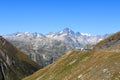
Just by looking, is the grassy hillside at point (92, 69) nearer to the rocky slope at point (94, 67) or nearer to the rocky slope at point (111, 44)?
the rocky slope at point (94, 67)

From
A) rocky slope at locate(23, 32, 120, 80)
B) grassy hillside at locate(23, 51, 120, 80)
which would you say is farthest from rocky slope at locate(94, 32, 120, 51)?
grassy hillside at locate(23, 51, 120, 80)

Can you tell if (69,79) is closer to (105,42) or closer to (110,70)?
(110,70)

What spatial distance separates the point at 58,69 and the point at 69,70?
26.8 feet

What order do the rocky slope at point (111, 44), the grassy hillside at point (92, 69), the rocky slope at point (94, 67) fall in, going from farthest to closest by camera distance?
1. the rocky slope at point (111, 44)
2. the rocky slope at point (94, 67)
3. the grassy hillside at point (92, 69)

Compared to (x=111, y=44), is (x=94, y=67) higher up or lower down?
lower down

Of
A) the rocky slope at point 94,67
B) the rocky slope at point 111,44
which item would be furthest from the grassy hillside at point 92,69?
the rocky slope at point 111,44

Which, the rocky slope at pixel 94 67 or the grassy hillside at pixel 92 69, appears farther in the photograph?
the rocky slope at pixel 94 67

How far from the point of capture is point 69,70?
79062mm

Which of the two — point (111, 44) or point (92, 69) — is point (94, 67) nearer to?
point (92, 69)

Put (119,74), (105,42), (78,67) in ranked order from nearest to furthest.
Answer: (119,74) → (78,67) → (105,42)

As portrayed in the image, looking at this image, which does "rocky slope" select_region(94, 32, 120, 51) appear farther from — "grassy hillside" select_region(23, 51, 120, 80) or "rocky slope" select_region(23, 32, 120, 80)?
"grassy hillside" select_region(23, 51, 120, 80)

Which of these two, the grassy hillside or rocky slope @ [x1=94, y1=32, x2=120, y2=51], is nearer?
the grassy hillside

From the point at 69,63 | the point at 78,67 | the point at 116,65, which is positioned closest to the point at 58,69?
the point at 69,63

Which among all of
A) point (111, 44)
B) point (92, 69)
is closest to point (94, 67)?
point (92, 69)
